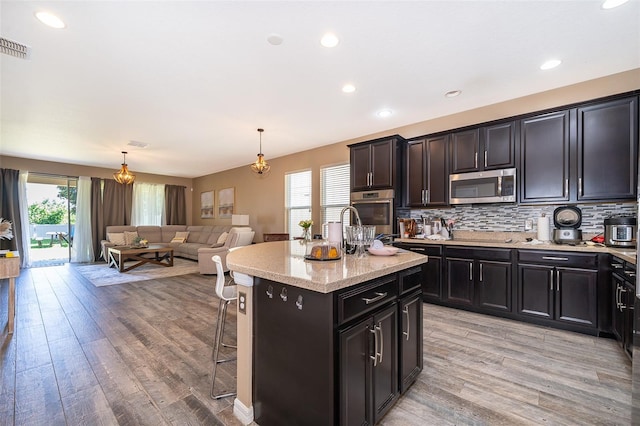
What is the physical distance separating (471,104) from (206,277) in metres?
5.54

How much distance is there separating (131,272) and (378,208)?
219 inches

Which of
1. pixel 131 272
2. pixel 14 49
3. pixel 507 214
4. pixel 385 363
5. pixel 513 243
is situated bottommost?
pixel 131 272

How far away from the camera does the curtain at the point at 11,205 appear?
21.1ft

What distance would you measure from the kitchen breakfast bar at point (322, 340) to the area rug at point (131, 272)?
4821mm

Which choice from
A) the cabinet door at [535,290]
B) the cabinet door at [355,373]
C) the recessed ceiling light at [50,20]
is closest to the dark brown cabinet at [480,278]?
the cabinet door at [535,290]

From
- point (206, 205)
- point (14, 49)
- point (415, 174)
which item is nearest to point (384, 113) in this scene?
point (415, 174)

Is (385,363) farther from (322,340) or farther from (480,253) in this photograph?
(480,253)

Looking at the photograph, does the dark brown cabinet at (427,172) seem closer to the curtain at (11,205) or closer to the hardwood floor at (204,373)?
the hardwood floor at (204,373)

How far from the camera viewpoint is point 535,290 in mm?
3000

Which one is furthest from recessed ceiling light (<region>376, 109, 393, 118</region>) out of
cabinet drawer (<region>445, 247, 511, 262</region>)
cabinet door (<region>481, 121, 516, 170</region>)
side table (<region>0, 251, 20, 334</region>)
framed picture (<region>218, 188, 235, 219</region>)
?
framed picture (<region>218, 188, 235, 219</region>)

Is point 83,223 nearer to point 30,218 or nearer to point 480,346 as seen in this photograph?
point 30,218

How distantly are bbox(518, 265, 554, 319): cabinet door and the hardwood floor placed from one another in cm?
18

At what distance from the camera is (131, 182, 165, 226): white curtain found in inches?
348

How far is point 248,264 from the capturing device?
1600 millimetres
